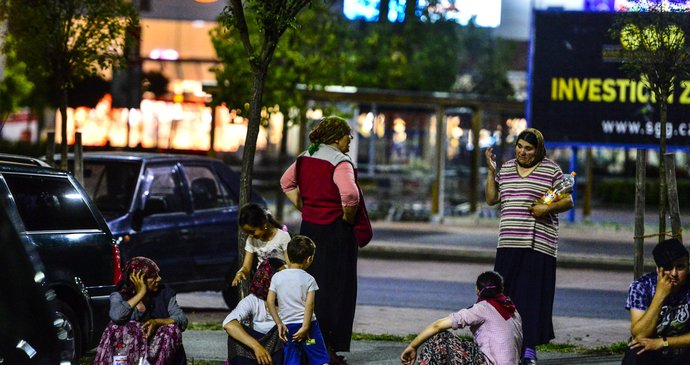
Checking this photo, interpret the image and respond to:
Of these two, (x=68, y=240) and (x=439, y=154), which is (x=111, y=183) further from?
(x=439, y=154)

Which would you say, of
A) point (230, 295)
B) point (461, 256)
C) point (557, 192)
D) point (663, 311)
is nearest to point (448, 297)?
point (230, 295)

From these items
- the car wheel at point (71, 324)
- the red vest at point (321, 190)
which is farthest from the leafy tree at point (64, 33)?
the red vest at point (321, 190)

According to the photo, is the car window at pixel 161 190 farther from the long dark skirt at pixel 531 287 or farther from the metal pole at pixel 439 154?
the metal pole at pixel 439 154

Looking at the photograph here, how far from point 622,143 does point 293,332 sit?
56.9 feet

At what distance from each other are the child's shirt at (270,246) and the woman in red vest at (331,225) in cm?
32

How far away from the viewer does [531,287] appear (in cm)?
936

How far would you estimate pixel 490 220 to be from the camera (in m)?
28.4

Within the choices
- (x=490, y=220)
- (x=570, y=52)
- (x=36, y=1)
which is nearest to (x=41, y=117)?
(x=490, y=220)

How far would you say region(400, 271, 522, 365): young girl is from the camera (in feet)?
25.3

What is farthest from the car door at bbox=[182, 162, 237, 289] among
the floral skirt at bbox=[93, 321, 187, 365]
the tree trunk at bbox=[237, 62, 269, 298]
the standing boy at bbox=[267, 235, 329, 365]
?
the floral skirt at bbox=[93, 321, 187, 365]

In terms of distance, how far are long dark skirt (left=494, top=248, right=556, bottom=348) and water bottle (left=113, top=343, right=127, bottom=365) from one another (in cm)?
285

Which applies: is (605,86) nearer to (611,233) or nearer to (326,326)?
(611,233)

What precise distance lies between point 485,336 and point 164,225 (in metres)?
5.55

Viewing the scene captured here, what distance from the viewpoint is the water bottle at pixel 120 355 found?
7.80 metres
